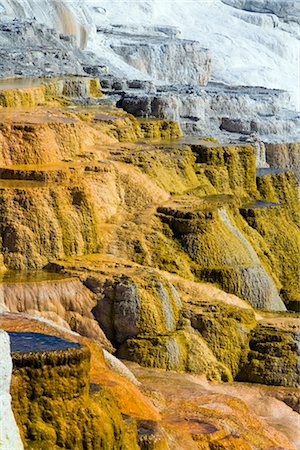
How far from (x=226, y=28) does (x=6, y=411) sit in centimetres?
4617

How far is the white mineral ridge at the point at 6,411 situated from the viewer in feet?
29.9

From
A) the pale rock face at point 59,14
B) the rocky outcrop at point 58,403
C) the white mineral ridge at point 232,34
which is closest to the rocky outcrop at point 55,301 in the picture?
the rocky outcrop at point 58,403

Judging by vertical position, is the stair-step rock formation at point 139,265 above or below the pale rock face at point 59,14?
below

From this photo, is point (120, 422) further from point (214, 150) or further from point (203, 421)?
point (214, 150)

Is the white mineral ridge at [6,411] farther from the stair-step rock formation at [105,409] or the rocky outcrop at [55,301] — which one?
the rocky outcrop at [55,301]

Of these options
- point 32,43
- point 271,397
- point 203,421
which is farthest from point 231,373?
point 32,43

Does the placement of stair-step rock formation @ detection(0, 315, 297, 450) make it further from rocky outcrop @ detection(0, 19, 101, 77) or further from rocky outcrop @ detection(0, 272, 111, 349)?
rocky outcrop @ detection(0, 19, 101, 77)

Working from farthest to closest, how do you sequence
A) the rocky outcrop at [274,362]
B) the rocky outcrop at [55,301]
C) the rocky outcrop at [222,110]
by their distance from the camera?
the rocky outcrop at [222,110] < the rocky outcrop at [274,362] < the rocky outcrop at [55,301]

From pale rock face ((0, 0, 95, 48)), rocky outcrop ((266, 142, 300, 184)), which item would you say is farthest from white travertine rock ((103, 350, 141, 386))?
pale rock face ((0, 0, 95, 48))

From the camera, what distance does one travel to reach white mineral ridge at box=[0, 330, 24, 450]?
9.10m

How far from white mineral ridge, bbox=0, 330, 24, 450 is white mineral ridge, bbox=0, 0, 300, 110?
104 ft

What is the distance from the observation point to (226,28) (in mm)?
54469

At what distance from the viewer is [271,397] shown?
1753 cm

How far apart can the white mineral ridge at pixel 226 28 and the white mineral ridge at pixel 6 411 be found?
104ft
